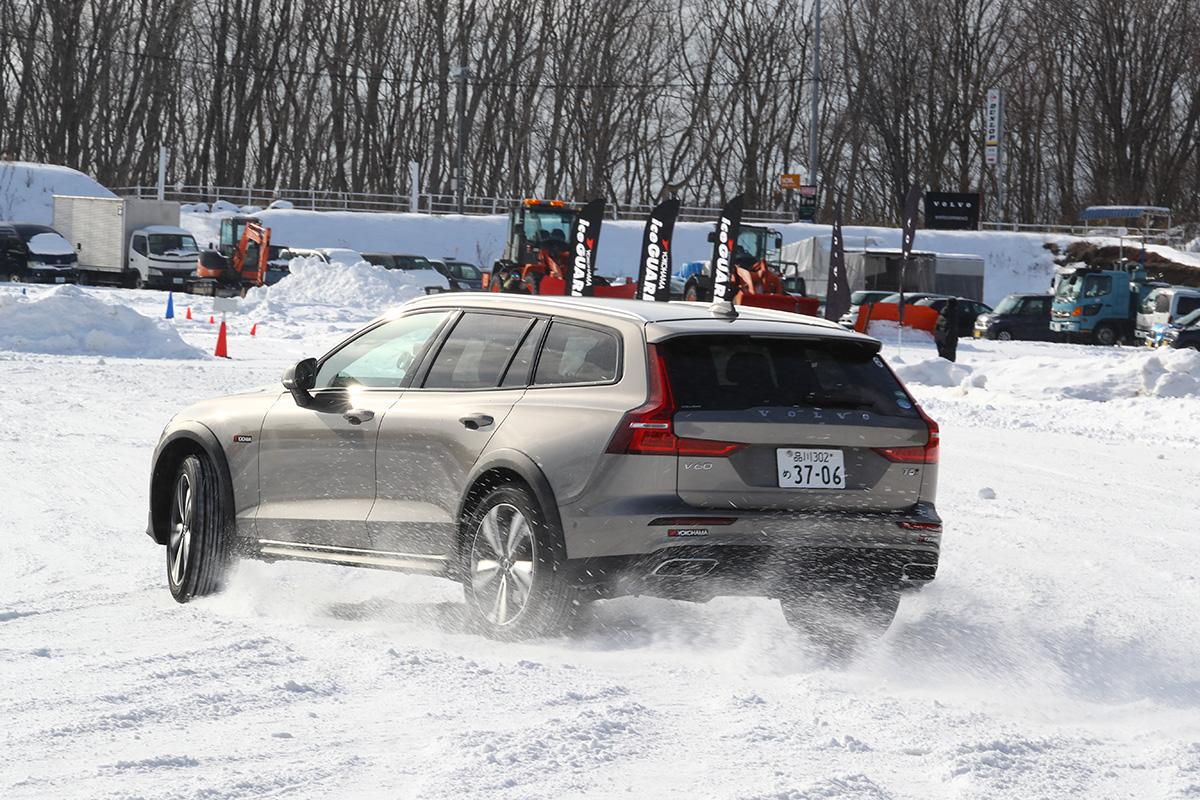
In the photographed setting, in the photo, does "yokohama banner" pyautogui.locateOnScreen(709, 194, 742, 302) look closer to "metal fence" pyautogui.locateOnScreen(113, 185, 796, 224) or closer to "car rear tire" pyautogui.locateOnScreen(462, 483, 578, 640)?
"car rear tire" pyautogui.locateOnScreen(462, 483, 578, 640)

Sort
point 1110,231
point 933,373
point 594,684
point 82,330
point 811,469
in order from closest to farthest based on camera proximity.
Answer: point 594,684, point 811,469, point 933,373, point 82,330, point 1110,231

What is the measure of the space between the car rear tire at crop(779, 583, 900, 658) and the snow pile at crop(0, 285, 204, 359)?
1974 centimetres

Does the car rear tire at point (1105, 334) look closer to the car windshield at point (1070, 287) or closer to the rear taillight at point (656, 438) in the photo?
the car windshield at point (1070, 287)

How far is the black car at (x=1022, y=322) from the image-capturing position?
4391 centimetres

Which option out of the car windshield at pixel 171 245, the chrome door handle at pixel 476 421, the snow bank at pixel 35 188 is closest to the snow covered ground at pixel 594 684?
the chrome door handle at pixel 476 421

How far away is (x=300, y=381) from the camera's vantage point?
300 inches

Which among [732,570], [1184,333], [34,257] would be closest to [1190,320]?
[1184,333]

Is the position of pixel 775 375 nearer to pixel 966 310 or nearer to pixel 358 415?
pixel 358 415

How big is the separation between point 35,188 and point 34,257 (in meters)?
20.4

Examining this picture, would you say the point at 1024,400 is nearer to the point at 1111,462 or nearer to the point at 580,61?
the point at 1111,462

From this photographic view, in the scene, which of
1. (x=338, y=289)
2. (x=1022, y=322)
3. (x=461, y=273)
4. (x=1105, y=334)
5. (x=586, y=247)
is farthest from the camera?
Answer: (x=461, y=273)

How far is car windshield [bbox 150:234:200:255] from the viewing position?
48969 mm

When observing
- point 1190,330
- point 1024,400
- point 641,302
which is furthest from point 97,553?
point 1190,330

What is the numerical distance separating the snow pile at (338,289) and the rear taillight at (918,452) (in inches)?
1272
